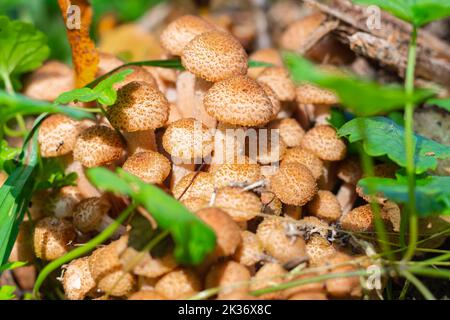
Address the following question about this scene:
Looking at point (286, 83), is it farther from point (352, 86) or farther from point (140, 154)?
point (352, 86)

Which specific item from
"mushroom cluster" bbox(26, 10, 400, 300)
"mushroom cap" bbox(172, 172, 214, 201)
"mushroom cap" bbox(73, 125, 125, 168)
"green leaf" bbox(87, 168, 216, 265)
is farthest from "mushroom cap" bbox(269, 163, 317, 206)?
"mushroom cap" bbox(73, 125, 125, 168)

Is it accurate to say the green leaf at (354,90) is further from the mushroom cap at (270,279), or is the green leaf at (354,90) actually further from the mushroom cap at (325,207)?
the mushroom cap at (325,207)

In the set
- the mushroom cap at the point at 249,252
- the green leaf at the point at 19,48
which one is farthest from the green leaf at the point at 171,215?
the green leaf at the point at 19,48

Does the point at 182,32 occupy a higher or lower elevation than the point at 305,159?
higher

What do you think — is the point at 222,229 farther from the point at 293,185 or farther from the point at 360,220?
the point at 360,220

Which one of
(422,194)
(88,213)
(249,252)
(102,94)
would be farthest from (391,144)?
(88,213)

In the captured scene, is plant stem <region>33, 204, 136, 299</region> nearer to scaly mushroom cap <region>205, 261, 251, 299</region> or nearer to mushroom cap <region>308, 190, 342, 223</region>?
scaly mushroom cap <region>205, 261, 251, 299</region>
